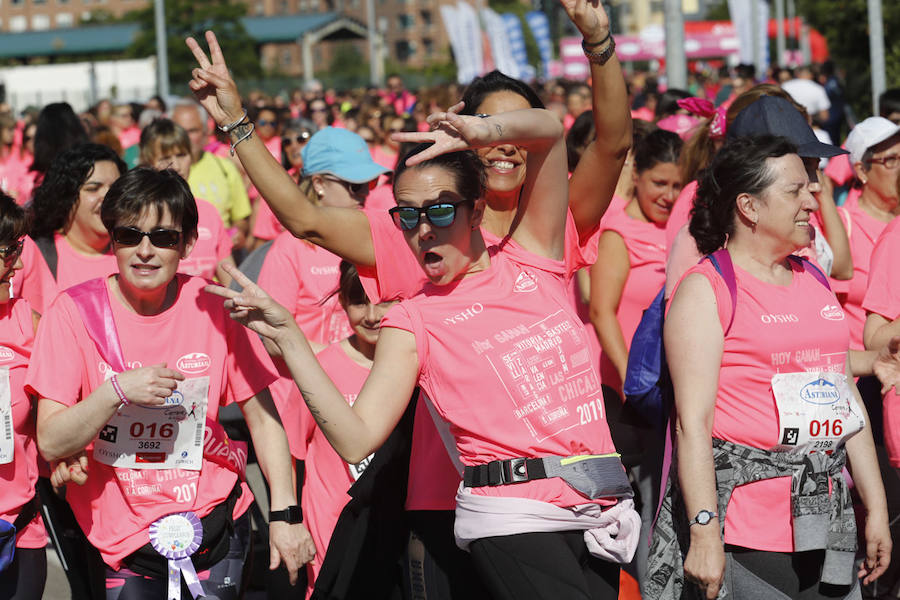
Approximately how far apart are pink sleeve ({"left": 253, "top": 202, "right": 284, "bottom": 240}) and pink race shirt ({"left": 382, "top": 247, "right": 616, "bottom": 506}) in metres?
4.74

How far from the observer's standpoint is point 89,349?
3879 mm

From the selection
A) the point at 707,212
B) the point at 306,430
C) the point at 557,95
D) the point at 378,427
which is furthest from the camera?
the point at 557,95

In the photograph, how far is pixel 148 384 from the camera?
358 centimetres

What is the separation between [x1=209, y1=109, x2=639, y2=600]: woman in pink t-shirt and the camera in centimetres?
329

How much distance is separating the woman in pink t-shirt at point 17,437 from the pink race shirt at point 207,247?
261 cm

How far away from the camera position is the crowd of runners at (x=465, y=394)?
336 cm

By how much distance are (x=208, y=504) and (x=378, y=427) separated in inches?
37.2

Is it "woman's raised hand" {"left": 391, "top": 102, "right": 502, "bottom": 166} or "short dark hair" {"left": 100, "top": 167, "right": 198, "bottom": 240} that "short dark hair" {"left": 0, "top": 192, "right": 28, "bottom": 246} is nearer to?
"short dark hair" {"left": 100, "top": 167, "right": 198, "bottom": 240}

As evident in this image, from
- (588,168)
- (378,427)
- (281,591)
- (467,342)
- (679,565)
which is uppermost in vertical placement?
(588,168)

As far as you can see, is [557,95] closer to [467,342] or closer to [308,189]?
[308,189]

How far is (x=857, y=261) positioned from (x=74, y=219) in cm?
374

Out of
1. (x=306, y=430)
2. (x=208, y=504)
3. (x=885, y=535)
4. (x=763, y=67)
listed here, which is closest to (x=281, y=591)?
(x=306, y=430)

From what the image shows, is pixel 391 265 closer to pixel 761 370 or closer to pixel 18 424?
pixel 761 370

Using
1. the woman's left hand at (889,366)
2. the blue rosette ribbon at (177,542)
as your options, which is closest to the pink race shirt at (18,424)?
the blue rosette ribbon at (177,542)
